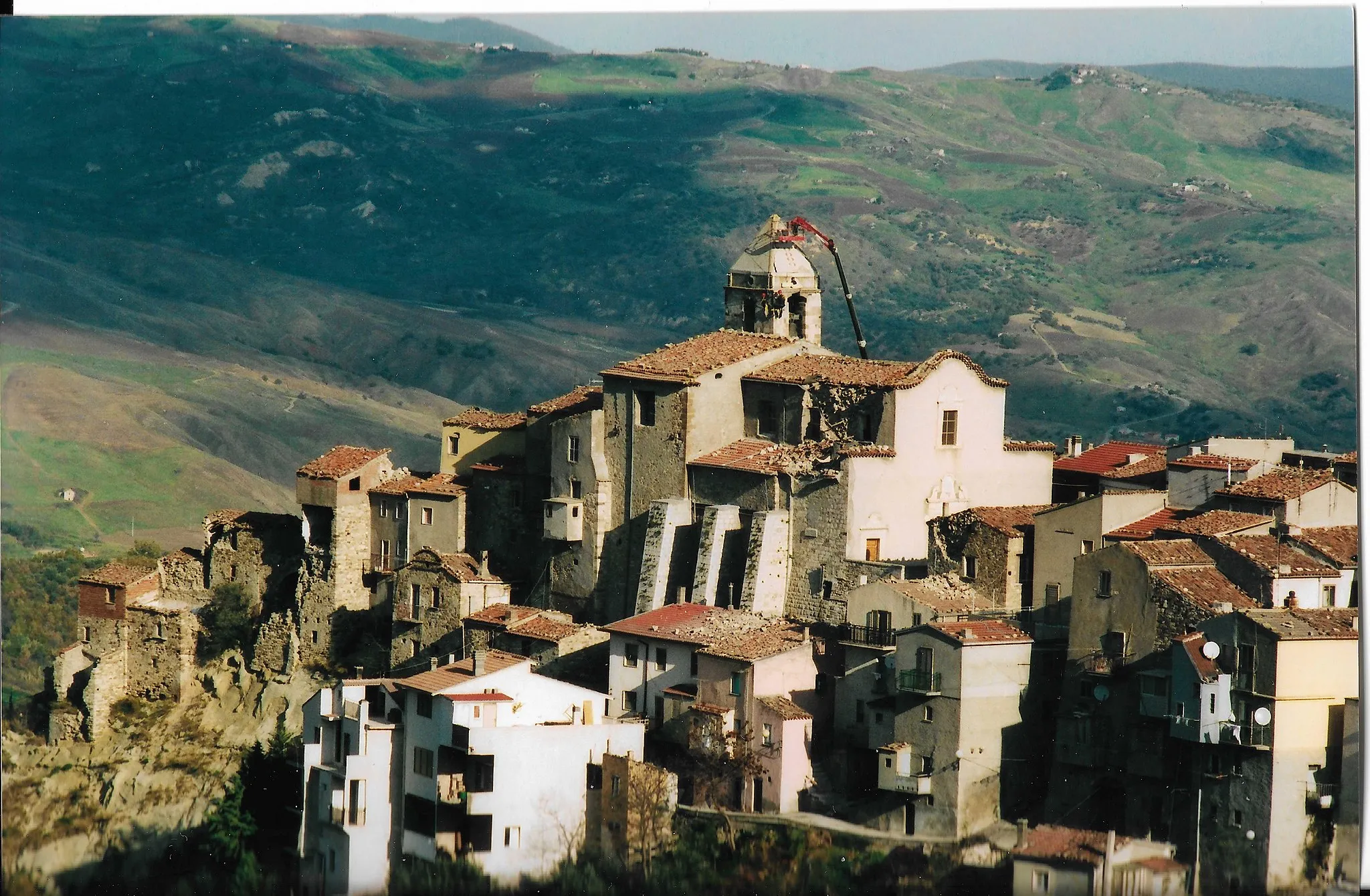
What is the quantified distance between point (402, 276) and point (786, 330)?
7495 cm

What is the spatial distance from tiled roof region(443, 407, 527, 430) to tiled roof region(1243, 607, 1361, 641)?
1523 cm

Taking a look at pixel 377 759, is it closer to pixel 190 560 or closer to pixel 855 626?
pixel 855 626

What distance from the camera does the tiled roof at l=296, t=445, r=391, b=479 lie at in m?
41.4

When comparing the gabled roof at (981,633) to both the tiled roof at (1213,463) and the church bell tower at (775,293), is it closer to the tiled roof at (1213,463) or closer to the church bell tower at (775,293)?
the tiled roof at (1213,463)

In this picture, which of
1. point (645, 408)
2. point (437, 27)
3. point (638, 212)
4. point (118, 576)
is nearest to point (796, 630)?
point (645, 408)

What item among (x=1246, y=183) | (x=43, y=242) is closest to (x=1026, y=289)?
(x=1246, y=183)

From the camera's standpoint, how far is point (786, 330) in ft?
137

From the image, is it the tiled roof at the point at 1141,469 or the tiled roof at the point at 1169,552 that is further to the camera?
the tiled roof at the point at 1141,469

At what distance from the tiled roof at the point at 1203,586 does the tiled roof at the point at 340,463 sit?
14213 millimetres

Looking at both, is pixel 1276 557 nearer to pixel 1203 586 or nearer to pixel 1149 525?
pixel 1203 586

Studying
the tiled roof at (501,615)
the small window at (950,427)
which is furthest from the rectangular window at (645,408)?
the small window at (950,427)

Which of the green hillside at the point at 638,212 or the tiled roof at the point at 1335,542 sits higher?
the green hillside at the point at 638,212

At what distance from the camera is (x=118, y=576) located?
4350 cm

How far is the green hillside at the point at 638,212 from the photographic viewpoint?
9125 centimetres
